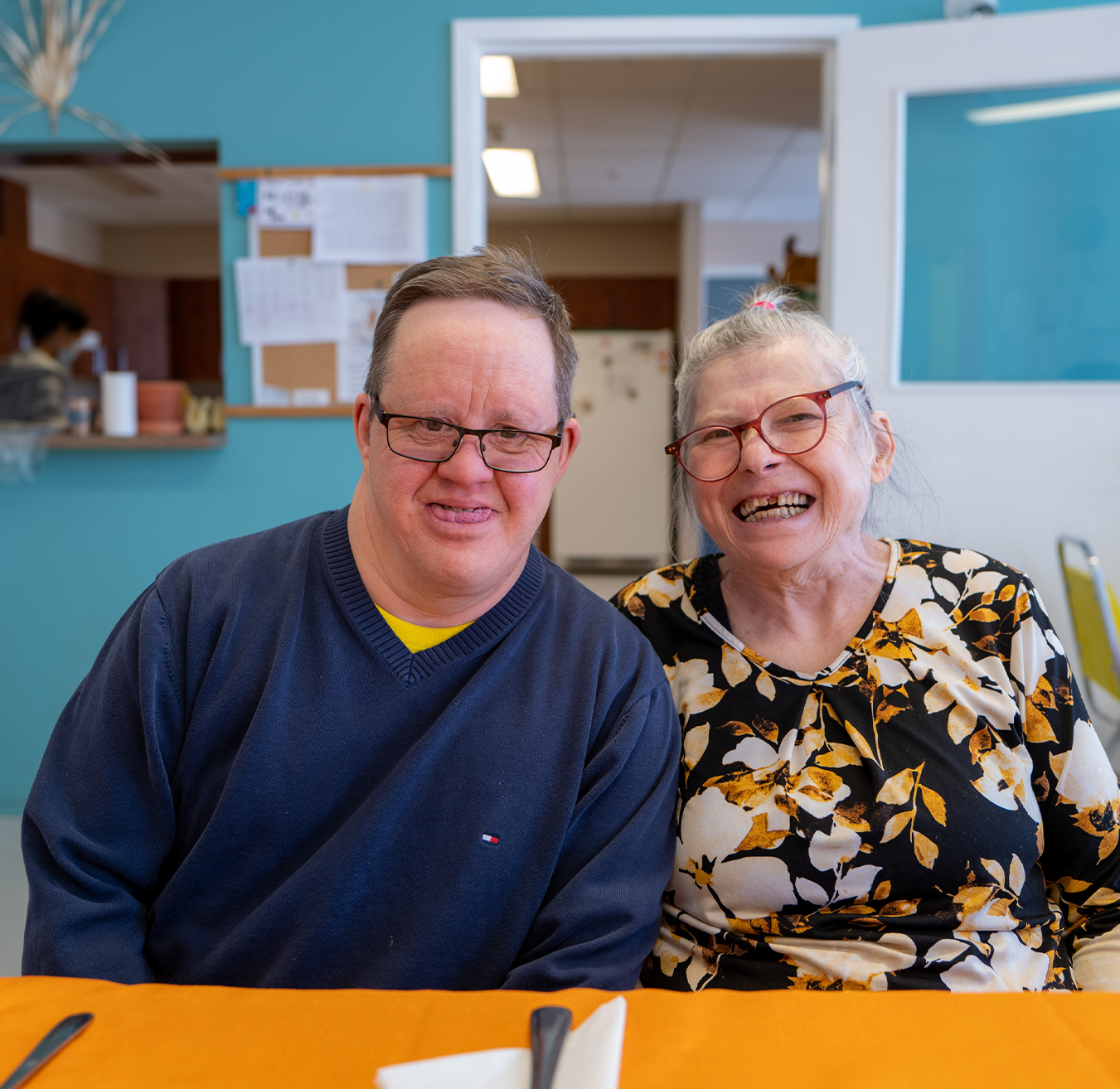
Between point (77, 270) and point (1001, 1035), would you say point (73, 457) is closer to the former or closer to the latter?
point (1001, 1035)

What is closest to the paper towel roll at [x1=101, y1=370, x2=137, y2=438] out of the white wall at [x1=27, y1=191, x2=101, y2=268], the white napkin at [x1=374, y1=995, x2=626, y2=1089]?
the white napkin at [x1=374, y1=995, x2=626, y2=1089]

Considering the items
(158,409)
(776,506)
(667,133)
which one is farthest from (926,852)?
(667,133)

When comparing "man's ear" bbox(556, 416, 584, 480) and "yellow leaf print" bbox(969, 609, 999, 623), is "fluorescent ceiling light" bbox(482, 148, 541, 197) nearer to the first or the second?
"man's ear" bbox(556, 416, 584, 480)

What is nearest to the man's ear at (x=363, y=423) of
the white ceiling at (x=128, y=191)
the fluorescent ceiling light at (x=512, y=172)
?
the fluorescent ceiling light at (x=512, y=172)

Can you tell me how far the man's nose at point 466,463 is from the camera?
100 centimetres

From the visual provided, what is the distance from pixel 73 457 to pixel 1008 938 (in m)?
2.77

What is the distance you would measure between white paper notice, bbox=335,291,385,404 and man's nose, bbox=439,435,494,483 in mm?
1838

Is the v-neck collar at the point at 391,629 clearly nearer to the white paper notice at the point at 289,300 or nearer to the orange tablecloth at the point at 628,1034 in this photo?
the orange tablecloth at the point at 628,1034

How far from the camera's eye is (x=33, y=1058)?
0.63 m

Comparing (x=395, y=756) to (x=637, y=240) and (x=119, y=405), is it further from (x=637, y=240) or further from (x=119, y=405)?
(x=637, y=240)

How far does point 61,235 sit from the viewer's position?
7230mm

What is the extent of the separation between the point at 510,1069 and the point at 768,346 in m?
0.90

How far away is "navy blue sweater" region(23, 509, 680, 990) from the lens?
38.3 inches

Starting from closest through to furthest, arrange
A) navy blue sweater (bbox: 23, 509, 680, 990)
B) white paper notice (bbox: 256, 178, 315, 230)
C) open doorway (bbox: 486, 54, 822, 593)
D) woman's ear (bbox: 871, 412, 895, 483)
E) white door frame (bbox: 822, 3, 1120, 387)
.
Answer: navy blue sweater (bbox: 23, 509, 680, 990), woman's ear (bbox: 871, 412, 895, 483), white door frame (bbox: 822, 3, 1120, 387), white paper notice (bbox: 256, 178, 315, 230), open doorway (bbox: 486, 54, 822, 593)
